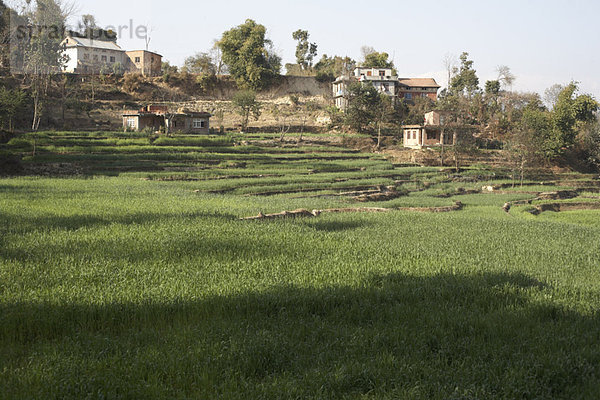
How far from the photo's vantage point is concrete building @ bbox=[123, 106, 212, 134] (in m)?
56.7

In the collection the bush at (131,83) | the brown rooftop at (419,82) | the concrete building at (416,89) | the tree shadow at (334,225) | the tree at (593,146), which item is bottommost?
the tree shadow at (334,225)

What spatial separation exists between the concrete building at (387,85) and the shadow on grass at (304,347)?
66.5 meters

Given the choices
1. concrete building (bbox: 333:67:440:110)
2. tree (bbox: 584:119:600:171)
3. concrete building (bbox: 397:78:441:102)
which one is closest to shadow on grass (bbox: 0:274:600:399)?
tree (bbox: 584:119:600:171)

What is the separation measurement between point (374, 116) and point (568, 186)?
28.2m

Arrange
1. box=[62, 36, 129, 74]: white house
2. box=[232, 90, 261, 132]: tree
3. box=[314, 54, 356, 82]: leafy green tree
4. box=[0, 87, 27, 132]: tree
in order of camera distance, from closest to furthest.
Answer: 1. box=[0, 87, 27, 132]: tree
2. box=[232, 90, 261, 132]: tree
3. box=[62, 36, 129, 74]: white house
4. box=[314, 54, 356, 82]: leafy green tree

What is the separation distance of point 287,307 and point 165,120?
53.3 metres

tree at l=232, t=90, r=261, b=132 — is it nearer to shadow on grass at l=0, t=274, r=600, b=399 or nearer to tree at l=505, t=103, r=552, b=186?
tree at l=505, t=103, r=552, b=186

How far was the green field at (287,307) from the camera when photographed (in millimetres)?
5336

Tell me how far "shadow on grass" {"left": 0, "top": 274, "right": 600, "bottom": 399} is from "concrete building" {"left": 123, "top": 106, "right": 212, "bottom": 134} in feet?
167

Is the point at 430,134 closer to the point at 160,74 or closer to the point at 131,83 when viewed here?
the point at 131,83

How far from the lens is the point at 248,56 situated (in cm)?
7644

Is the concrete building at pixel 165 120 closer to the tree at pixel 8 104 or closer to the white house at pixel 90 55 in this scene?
the tree at pixel 8 104

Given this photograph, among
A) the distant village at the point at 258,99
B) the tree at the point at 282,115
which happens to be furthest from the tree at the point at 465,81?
the tree at the point at 282,115

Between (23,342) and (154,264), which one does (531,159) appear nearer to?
(154,264)
